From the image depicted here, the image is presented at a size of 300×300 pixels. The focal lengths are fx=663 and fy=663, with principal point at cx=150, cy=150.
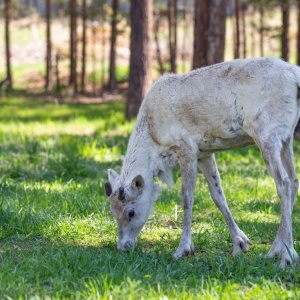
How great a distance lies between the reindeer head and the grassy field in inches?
8.8

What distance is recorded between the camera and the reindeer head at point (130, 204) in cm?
744

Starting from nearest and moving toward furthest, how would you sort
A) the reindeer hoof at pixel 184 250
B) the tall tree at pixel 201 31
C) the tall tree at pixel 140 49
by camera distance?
the reindeer hoof at pixel 184 250, the tall tree at pixel 201 31, the tall tree at pixel 140 49

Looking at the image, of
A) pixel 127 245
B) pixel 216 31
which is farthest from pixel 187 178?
pixel 216 31

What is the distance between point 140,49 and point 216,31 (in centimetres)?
257

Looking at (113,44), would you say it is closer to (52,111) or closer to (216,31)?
(52,111)

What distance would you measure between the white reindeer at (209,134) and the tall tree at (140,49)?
30.7 ft

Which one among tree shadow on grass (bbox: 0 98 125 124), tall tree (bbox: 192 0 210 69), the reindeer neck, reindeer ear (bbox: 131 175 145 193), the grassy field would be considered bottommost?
tree shadow on grass (bbox: 0 98 125 124)

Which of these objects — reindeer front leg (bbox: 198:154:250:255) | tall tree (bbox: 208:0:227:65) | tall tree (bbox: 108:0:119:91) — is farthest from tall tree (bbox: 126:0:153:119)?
tall tree (bbox: 108:0:119:91)

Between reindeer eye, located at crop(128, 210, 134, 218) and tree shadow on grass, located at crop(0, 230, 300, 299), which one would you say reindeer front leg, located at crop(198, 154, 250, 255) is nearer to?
tree shadow on grass, located at crop(0, 230, 300, 299)

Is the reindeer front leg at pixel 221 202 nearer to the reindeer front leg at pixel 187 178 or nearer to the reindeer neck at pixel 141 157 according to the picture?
the reindeer front leg at pixel 187 178

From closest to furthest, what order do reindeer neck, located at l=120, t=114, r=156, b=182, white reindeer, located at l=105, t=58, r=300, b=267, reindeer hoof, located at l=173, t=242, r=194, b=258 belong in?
white reindeer, located at l=105, t=58, r=300, b=267 → reindeer hoof, located at l=173, t=242, r=194, b=258 → reindeer neck, located at l=120, t=114, r=156, b=182

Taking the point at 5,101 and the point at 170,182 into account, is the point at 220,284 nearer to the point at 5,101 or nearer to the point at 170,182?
the point at 170,182

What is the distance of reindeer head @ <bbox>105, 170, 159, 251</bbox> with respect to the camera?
24.4 ft

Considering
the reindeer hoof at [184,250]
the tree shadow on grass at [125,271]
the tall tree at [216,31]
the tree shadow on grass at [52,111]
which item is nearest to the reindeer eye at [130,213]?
the tree shadow on grass at [125,271]
